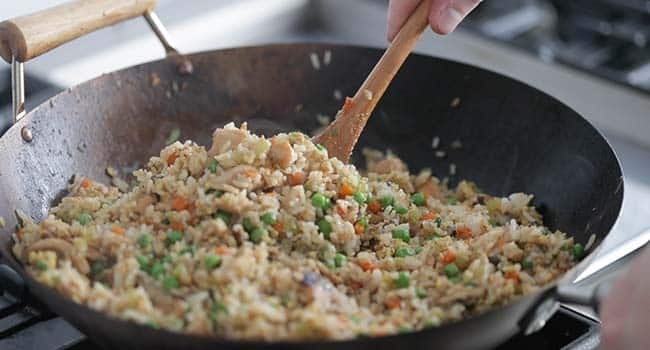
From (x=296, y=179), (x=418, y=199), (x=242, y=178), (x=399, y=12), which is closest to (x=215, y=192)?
(x=242, y=178)

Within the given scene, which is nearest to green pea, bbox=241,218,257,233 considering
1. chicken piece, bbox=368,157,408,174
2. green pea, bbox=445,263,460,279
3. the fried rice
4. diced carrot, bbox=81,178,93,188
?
the fried rice

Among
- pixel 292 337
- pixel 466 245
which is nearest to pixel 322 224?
pixel 466 245

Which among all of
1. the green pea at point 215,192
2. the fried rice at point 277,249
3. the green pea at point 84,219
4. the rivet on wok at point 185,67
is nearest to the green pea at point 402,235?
the fried rice at point 277,249

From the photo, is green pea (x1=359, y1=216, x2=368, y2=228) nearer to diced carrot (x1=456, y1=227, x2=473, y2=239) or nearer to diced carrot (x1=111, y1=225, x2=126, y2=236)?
diced carrot (x1=456, y1=227, x2=473, y2=239)

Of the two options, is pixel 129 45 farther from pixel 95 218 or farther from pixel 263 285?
pixel 263 285

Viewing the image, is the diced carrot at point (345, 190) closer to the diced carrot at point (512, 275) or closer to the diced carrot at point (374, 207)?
the diced carrot at point (374, 207)

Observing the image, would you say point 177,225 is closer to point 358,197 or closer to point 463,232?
point 358,197
